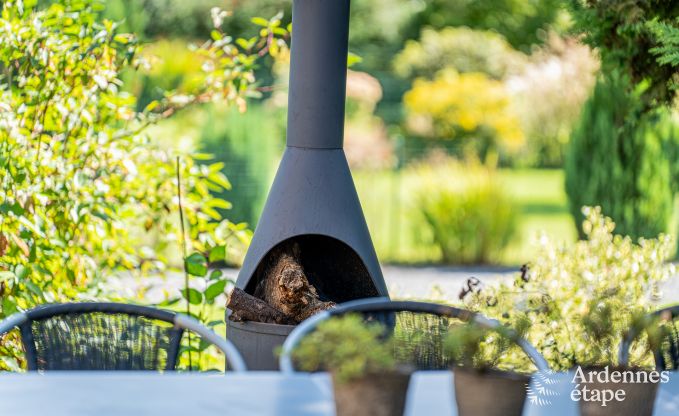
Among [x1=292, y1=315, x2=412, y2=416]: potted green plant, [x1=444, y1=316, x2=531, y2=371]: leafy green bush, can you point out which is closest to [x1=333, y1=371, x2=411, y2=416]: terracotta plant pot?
[x1=292, y1=315, x2=412, y2=416]: potted green plant

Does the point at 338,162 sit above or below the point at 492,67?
below

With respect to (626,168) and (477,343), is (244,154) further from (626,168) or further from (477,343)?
(477,343)

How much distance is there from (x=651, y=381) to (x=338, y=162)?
1.69 m

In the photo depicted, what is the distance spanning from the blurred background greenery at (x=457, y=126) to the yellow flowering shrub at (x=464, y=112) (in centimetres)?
3

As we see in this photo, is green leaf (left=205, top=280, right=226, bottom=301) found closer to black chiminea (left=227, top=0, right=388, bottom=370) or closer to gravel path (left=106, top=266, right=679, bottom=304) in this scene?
black chiminea (left=227, top=0, right=388, bottom=370)

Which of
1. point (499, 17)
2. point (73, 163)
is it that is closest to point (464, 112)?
point (499, 17)

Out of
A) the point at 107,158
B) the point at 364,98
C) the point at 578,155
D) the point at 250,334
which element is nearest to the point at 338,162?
the point at 250,334

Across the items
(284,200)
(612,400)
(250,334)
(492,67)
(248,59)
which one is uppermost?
(492,67)

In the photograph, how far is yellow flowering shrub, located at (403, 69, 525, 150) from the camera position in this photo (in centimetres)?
1519

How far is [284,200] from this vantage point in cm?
312

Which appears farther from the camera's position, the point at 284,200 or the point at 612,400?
the point at 284,200

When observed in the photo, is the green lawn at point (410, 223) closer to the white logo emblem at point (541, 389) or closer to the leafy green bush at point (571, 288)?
the leafy green bush at point (571, 288)

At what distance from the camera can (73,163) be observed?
3699mm

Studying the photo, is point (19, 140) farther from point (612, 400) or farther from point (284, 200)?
point (612, 400)
